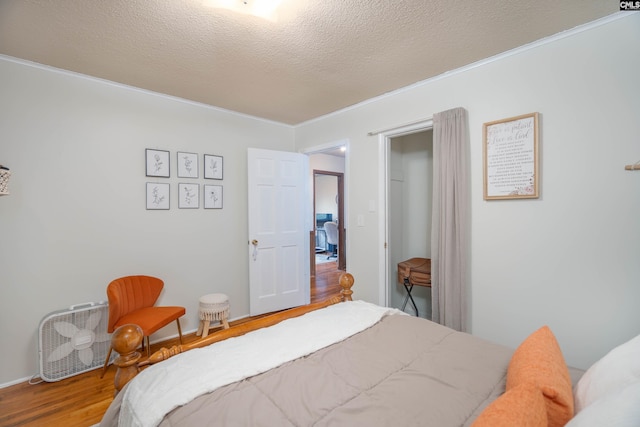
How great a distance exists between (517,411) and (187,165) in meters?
3.22

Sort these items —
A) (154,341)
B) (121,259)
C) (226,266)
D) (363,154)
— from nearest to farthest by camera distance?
(121,259), (154,341), (363,154), (226,266)

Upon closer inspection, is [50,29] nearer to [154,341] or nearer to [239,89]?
[239,89]

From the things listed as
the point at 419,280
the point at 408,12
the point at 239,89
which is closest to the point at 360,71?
the point at 408,12

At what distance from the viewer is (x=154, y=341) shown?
2.90 metres

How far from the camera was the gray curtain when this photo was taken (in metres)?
2.32

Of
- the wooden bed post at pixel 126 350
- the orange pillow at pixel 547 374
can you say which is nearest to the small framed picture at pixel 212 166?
the wooden bed post at pixel 126 350

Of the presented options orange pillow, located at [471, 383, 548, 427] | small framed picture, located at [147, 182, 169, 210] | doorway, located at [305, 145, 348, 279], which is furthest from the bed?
doorway, located at [305, 145, 348, 279]

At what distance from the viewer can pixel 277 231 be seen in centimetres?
367

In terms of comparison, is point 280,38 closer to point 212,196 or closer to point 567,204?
point 212,196

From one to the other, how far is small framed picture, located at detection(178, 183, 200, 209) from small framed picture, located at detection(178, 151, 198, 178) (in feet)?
0.37

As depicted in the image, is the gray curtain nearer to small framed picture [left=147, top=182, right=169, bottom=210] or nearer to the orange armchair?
the orange armchair

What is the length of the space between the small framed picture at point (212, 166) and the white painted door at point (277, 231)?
34 cm

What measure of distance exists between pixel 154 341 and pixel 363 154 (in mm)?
2933

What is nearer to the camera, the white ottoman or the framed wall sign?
the framed wall sign
